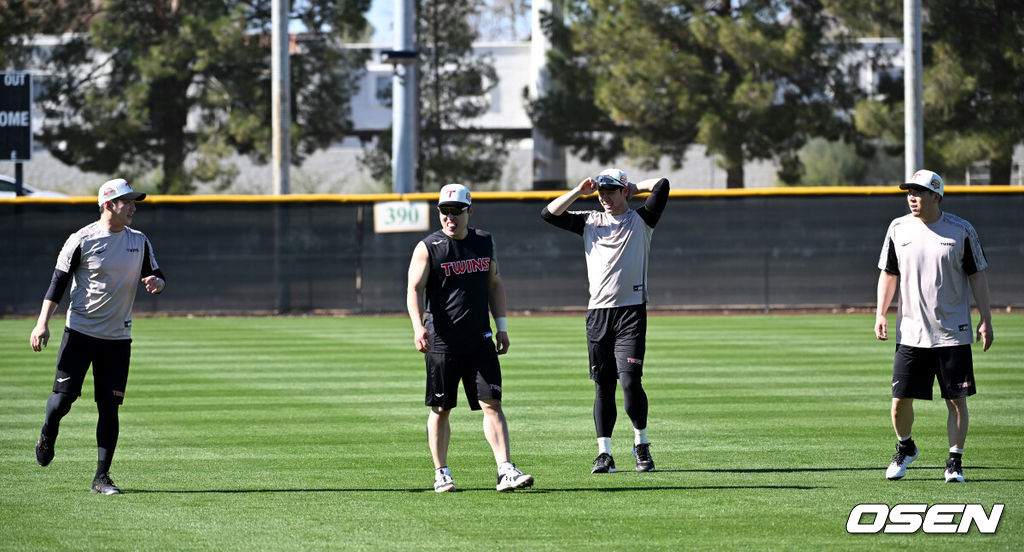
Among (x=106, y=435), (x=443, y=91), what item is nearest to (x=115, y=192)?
(x=106, y=435)

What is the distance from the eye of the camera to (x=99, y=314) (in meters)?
8.58

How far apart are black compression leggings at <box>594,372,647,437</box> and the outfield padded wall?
16641mm

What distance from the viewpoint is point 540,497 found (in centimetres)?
811

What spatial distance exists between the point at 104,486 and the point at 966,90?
2913cm

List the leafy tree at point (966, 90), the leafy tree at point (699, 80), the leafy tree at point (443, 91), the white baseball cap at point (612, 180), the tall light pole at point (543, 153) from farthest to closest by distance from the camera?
the tall light pole at point (543, 153)
the leafy tree at point (443, 91)
the leafy tree at point (699, 80)
the leafy tree at point (966, 90)
the white baseball cap at point (612, 180)

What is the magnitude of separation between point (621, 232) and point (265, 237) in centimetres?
1839

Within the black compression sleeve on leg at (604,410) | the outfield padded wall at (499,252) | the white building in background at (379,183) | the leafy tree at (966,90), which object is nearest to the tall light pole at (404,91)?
the outfield padded wall at (499,252)

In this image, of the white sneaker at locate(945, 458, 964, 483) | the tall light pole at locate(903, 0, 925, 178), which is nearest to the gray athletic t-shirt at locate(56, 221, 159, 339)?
the white sneaker at locate(945, 458, 964, 483)

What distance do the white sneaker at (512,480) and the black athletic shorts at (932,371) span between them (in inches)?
105

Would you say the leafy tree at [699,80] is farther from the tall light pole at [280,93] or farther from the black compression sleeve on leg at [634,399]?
the black compression sleeve on leg at [634,399]

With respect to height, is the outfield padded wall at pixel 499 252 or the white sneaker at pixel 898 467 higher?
the outfield padded wall at pixel 499 252

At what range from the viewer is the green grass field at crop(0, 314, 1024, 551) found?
7.09 meters

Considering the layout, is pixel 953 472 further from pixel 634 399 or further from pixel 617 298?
pixel 617 298

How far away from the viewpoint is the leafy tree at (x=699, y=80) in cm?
3550
